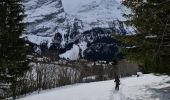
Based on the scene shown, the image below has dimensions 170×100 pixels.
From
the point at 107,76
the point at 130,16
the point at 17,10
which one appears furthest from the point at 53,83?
the point at 130,16

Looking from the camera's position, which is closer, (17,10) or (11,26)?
(11,26)

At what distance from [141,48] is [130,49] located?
135 cm

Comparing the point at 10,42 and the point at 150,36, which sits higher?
the point at 10,42

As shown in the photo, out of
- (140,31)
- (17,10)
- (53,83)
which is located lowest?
(53,83)

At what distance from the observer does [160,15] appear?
20.5 m

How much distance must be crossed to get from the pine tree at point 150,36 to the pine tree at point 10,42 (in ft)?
27.3

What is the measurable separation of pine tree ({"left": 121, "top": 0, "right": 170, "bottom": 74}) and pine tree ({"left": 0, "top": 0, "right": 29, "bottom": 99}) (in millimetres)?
8327

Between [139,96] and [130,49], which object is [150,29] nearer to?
[130,49]

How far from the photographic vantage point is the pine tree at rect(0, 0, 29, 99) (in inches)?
1067

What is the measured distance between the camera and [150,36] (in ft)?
68.2

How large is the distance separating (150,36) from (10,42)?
1166 cm

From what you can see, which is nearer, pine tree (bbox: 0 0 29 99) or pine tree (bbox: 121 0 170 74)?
pine tree (bbox: 121 0 170 74)

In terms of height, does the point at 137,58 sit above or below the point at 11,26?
below

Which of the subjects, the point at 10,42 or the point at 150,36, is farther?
the point at 10,42
